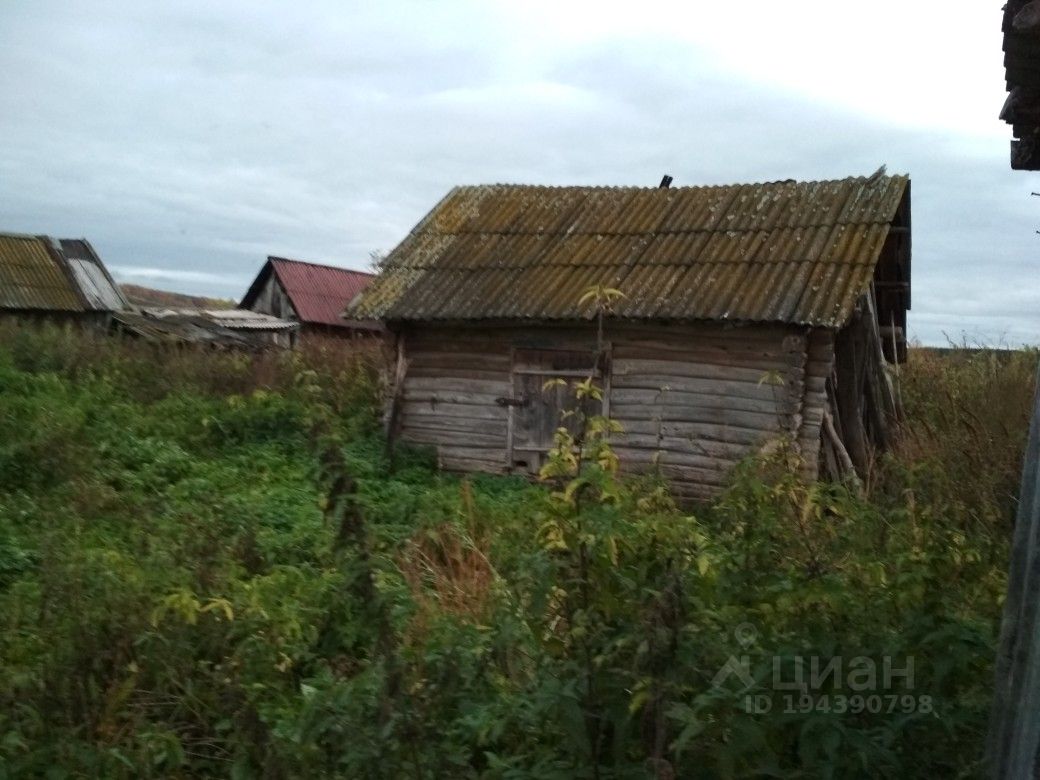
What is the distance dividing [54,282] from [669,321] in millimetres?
20363

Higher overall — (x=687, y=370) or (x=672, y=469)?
(x=687, y=370)

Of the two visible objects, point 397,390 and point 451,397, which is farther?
point 397,390

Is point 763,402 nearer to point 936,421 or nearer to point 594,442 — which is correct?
point 936,421

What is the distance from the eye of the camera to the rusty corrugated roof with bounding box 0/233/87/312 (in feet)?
82.2

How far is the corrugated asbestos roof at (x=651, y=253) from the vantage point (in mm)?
11117

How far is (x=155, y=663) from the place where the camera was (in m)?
5.35

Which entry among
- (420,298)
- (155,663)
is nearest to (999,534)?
(155,663)

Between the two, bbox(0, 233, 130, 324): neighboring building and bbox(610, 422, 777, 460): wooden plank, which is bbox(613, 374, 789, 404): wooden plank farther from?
bbox(0, 233, 130, 324): neighboring building

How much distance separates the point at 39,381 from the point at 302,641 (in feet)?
33.6

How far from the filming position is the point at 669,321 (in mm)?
11531

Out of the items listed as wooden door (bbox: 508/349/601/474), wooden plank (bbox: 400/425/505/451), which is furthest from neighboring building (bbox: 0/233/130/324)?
wooden door (bbox: 508/349/601/474)

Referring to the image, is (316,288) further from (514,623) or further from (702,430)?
(514,623)

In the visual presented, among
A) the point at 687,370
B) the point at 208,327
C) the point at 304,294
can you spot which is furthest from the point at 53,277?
the point at 687,370

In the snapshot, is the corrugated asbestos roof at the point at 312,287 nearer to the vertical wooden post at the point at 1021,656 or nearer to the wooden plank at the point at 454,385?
the wooden plank at the point at 454,385
